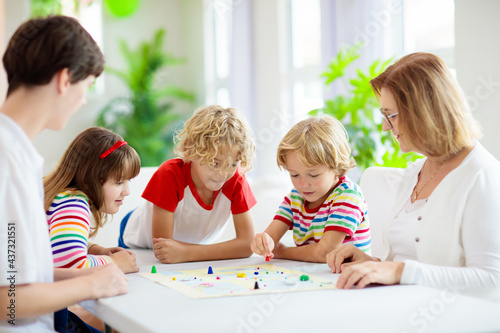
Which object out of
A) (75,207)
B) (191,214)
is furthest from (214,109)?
(75,207)

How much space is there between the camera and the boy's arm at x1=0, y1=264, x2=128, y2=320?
3.42ft

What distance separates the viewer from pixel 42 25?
1148 millimetres

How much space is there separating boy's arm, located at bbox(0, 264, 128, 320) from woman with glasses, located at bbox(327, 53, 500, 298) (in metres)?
0.53

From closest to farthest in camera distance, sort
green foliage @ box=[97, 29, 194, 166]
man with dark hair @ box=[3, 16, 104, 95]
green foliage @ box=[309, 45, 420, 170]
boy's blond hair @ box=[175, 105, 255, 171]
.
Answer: man with dark hair @ box=[3, 16, 104, 95] → boy's blond hair @ box=[175, 105, 255, 171] → green foliage @ box=[309, 45, 420, 170] → green foliage @ box=[97, 29, 194, 166]

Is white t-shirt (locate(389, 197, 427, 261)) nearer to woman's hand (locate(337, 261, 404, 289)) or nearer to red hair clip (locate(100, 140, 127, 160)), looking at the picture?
woman's hand (locate(337, 261, 404, 289))

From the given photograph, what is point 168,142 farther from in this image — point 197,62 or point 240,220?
point 240,220

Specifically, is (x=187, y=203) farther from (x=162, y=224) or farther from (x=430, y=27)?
(x=430, y=27)

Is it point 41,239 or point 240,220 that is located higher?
point 41,239

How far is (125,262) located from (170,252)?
9.1 inches

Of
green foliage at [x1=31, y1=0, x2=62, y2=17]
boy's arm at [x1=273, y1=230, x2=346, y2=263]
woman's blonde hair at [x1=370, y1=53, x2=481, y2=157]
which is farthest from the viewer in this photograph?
green foliage at [x1=31, y1=0, x2=62, y2=17]

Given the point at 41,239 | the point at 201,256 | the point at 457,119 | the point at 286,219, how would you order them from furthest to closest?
1. the point at 286,219
2. the point at 201,256
3. the point at 457,119
4. the point at 41,239

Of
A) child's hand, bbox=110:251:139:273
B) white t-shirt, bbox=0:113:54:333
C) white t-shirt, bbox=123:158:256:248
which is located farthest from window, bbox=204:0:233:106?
white t-shirt, bbox=0:113:54:333

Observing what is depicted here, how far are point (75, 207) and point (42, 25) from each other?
601 mm

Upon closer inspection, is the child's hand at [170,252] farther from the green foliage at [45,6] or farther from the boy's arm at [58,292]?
the green foliage at [45,6]
